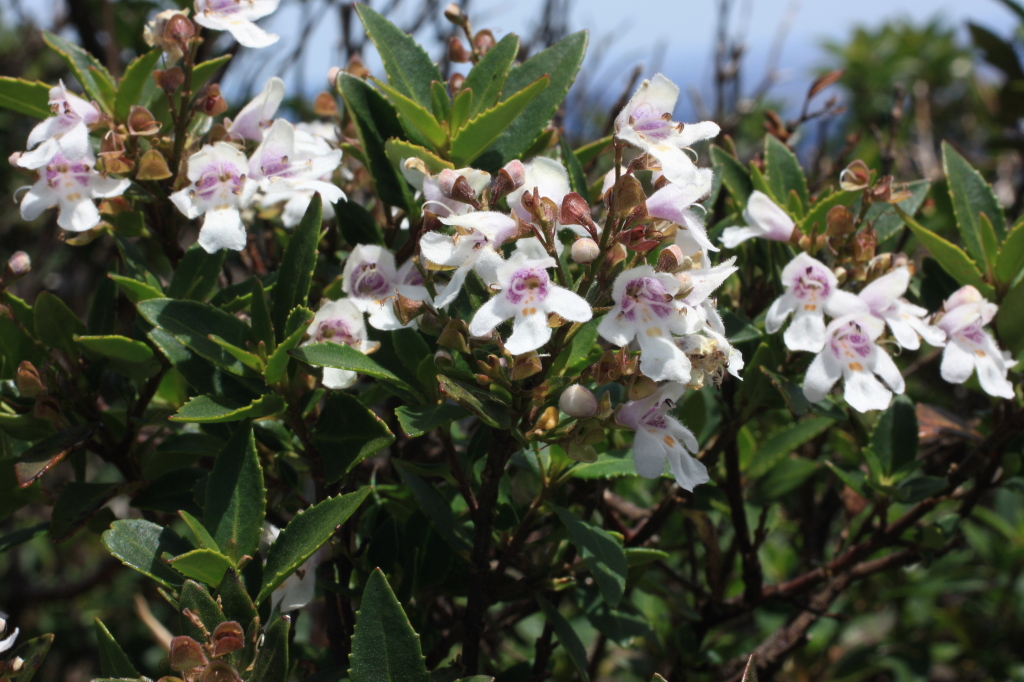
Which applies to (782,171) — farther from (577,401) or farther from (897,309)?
(577,401)

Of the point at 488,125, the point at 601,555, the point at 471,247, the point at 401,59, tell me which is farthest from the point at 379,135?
the point at 601,555

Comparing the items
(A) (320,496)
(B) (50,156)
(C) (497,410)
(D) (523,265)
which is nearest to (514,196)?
(D) (523,265)

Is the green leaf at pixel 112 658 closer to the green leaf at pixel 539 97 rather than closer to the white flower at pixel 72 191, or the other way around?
the white flower at pixel 72 191

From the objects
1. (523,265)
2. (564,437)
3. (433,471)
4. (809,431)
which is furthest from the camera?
(809,431)

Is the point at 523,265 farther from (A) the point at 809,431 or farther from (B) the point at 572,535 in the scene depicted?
(A) the point at 809,431

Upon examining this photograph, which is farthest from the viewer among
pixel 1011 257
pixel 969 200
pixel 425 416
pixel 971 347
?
pixel 969 200

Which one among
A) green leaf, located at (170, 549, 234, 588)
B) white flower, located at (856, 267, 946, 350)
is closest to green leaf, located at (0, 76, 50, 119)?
green leaf, located at (170, 549, 234, 588)

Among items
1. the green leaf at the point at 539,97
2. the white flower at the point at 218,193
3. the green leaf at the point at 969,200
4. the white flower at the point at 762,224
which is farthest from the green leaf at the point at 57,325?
the green leaf at the point at 969,200

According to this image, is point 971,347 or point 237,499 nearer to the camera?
point 237,499
